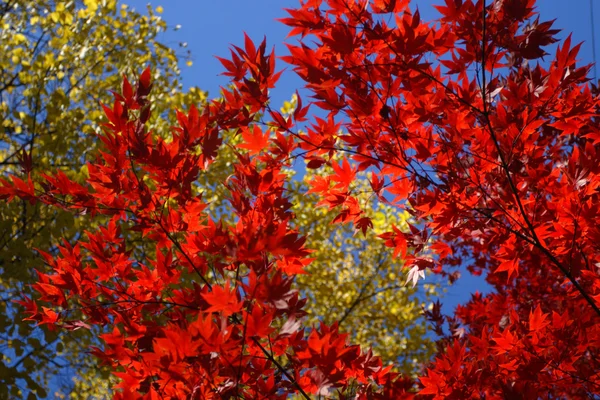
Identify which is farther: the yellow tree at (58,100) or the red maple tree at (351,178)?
the yellow tree at (58,100)

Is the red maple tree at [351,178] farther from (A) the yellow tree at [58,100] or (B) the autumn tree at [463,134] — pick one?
(A) the yellow tree at [58,100]

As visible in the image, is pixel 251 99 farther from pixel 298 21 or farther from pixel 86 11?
pixel 86 11

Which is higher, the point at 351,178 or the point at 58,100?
the point at 58,100

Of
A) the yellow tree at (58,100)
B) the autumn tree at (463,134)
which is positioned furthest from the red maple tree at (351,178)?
the yellow tree at (58,100)

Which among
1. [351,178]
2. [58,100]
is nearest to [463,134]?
[351,178]

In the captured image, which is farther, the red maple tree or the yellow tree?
the yellow tree

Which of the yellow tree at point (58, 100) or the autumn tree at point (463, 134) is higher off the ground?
the yellow tree at point (58, 100)

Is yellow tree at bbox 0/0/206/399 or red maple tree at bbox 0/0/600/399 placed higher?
yellow tree at bbox 0/0/206/399

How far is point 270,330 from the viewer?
136cm

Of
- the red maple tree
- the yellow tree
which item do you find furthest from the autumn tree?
the yellow tree

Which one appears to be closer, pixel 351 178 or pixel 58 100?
pixel 351 178

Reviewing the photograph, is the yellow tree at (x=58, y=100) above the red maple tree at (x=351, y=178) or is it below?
above

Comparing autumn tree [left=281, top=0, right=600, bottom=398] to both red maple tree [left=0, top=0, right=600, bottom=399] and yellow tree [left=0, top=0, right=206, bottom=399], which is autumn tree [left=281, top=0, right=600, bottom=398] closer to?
red maple tree [left=0, top=0, right=600, bottom=399]

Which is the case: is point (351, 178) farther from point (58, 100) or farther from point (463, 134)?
point (58, 100)
